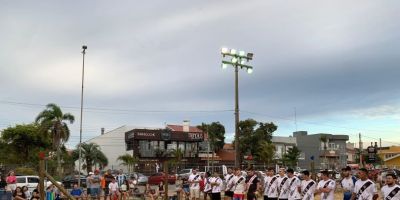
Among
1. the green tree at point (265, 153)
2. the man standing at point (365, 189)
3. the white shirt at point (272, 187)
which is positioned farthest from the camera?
the green tree at point (265, 153)

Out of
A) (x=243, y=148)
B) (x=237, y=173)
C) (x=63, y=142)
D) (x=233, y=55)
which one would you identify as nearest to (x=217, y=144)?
(x=243, y=148)

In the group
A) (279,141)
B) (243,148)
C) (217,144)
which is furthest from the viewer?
(279,141)

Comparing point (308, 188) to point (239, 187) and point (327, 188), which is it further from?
point (239, 187)

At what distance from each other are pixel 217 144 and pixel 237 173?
48490mm

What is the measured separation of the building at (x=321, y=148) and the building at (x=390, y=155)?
7341mm

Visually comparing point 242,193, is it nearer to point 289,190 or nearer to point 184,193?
point 289,190

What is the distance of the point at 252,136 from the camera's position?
62.7m

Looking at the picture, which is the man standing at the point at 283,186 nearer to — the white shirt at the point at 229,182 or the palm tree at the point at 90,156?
the white shirt at the point at 229,182

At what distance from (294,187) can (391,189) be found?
4.51m

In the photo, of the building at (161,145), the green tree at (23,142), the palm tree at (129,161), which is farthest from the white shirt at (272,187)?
the palm tree at (129,161)

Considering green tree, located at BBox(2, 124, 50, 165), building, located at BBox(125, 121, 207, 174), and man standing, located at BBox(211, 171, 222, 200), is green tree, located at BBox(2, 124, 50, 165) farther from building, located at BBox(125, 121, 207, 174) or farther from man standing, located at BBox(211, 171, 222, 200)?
man standing, located at BBox(211, 171, 222, 200)

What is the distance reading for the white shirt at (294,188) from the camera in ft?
49.6

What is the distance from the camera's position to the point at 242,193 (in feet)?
62.3

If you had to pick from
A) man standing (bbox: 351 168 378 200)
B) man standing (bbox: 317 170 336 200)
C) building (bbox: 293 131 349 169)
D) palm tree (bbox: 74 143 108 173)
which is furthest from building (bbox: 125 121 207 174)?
man standing (bbox: 351 168 378 200)
